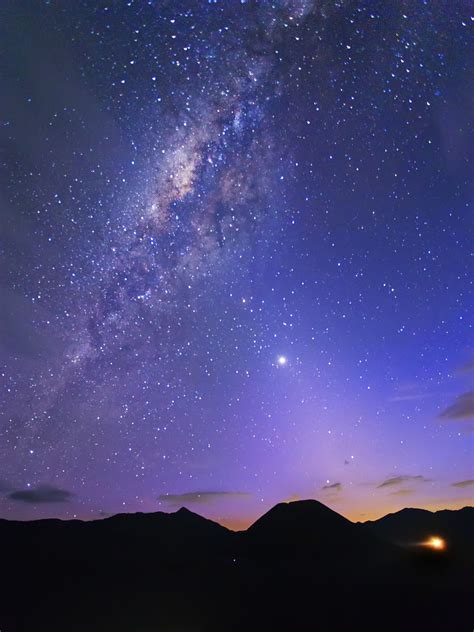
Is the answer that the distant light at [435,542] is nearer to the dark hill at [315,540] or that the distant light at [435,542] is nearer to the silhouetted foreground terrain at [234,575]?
the silhouetted foreground terrain at [234,575]

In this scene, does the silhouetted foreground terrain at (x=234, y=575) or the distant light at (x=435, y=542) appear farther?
the distant light at (x=435, y=542)

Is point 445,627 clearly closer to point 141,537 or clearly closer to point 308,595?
point 308,595

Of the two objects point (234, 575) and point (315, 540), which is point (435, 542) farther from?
point (234, 575)

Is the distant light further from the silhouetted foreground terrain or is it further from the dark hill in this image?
the dark hill

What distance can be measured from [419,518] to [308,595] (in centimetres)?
9380

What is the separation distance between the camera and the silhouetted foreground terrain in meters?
38.5

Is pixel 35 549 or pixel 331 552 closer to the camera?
pixel 35 549

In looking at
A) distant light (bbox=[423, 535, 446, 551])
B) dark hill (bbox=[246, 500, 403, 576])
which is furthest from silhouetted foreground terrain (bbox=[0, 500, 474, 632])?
distant light (bbox=[423, 535, 446, 551])

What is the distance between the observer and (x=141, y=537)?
9500 cm

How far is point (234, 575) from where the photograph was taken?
2367 inches

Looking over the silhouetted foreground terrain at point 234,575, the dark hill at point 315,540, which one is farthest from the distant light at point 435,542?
the dark hill at point 315,540

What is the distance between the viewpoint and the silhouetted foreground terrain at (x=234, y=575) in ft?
126

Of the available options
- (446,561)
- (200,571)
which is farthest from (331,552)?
(200,571)

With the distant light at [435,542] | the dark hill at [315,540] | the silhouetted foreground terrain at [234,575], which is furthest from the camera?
the distant light at [435,542]
